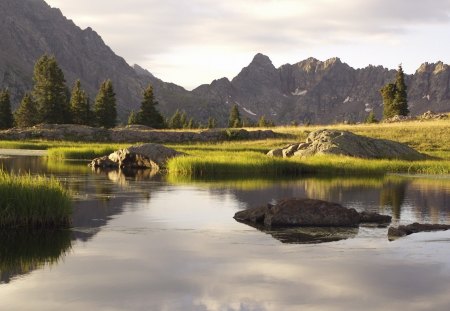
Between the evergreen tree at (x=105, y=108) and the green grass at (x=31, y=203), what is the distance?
3661 inches

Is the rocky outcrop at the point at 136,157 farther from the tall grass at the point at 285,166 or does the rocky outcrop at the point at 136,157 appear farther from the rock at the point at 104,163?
the tall grass at the point at 285,166

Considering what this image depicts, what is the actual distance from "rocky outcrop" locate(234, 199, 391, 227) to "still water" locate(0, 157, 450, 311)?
105 cm

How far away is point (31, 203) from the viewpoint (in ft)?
69.4

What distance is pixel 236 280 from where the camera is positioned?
1544 cm

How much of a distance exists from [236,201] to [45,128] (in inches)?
2841

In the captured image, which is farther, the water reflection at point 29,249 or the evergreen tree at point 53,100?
the evergreen tree at point 53,100

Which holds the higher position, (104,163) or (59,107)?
(59,107)

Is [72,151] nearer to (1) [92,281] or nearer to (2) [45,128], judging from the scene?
(2) [45,128]

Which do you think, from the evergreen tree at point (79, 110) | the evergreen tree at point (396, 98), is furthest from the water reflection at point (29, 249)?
the evergreen tree at point (396, 98)

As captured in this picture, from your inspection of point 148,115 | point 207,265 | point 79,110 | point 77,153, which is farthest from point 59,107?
point 207,265

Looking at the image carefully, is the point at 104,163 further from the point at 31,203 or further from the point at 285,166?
the point at 31,203

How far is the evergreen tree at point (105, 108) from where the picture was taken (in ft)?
373

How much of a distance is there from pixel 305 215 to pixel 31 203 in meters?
9.53

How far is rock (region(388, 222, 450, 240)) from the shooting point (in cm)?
2161
